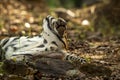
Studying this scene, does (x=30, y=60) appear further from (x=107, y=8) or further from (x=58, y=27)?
(x=107, y=8)

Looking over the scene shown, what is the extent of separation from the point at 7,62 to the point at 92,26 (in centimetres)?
707

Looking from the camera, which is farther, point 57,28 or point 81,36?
point 81,36

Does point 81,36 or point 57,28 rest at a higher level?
point 81,36

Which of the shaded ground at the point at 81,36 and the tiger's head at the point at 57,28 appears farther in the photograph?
the tiger's head at the point at 57,28

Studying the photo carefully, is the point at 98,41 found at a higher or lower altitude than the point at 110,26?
lower

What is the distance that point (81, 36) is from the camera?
36.6ft

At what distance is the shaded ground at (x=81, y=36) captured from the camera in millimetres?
6449

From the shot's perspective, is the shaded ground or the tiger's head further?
the tiger's head

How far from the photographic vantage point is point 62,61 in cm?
659

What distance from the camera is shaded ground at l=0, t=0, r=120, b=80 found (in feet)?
21.2

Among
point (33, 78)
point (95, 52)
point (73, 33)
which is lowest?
point (33, 78)

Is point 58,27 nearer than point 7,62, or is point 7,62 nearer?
point 7,62

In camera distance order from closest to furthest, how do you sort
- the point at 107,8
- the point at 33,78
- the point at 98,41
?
the point at 33,78
the point at 98,41
the point at 107,8

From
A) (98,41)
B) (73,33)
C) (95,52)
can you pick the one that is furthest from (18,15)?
(95,52)
